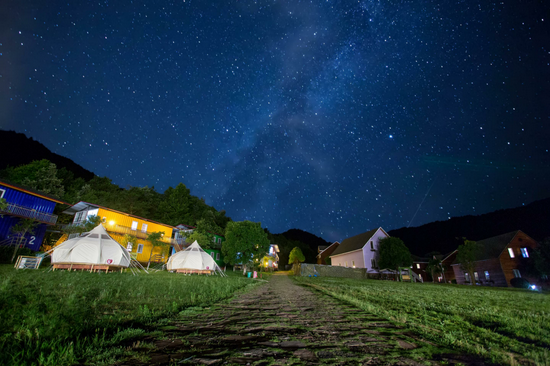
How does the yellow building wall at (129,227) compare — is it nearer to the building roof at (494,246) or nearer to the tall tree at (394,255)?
the tall tree at (394,255)

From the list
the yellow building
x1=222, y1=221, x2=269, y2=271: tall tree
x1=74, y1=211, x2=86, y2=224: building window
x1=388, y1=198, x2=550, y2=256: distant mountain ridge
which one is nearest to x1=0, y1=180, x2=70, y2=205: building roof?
the yellow building

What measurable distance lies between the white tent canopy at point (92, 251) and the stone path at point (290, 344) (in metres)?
17.3

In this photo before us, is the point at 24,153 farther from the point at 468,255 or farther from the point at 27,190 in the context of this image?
the point at 468,255

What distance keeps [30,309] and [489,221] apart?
110803mm

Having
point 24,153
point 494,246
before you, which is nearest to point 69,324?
point 494,246

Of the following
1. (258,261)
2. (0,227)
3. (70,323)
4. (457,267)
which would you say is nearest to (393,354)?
(70,323)

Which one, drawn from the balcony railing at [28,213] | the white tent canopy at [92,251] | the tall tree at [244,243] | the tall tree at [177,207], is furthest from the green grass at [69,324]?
the tall tree at [177,207]

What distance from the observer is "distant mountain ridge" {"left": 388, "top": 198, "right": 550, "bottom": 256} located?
60.4m

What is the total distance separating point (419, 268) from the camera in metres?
55.3

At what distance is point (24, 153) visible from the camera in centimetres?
5772

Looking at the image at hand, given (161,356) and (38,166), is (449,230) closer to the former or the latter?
(161,356)

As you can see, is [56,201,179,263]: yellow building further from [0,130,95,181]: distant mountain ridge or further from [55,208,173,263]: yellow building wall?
[0,130,95,181]: distant mountain ridge

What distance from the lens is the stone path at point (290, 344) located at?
2541mm

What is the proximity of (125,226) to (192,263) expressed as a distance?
1477cm
